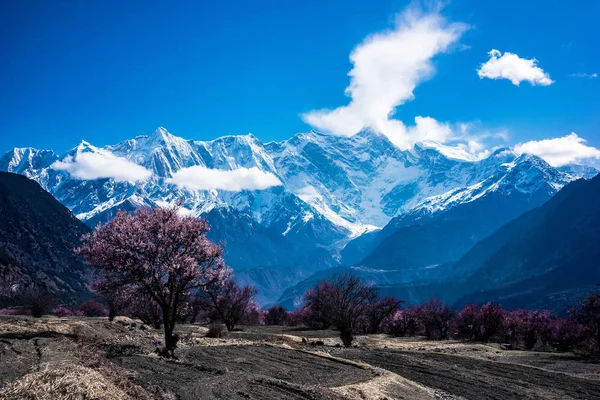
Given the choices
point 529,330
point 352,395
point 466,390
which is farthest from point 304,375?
point 529,330

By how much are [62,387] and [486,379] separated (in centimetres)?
2992

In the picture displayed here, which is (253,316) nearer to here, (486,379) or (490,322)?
(490,322)

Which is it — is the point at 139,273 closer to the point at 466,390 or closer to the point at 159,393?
the point at 159,393

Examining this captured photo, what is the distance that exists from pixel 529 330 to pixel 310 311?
5290 centimetres

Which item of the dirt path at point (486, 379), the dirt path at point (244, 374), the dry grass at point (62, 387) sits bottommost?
the dirt path at point (486, 379)

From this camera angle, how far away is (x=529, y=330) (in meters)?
82.8

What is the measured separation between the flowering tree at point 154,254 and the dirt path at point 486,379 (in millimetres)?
17345

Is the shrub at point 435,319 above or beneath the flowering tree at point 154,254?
beneath

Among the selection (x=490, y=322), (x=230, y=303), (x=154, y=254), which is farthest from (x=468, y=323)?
(x=154, y=254)

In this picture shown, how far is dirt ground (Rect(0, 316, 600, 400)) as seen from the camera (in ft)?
62.9

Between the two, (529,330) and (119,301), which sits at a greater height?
(119,301)

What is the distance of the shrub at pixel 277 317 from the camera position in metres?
142

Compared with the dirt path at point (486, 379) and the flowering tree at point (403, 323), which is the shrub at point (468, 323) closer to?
the flowering tree at point (403, 323)

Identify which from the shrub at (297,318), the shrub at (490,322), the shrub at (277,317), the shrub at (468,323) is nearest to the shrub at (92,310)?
the shrub at (277,317)
